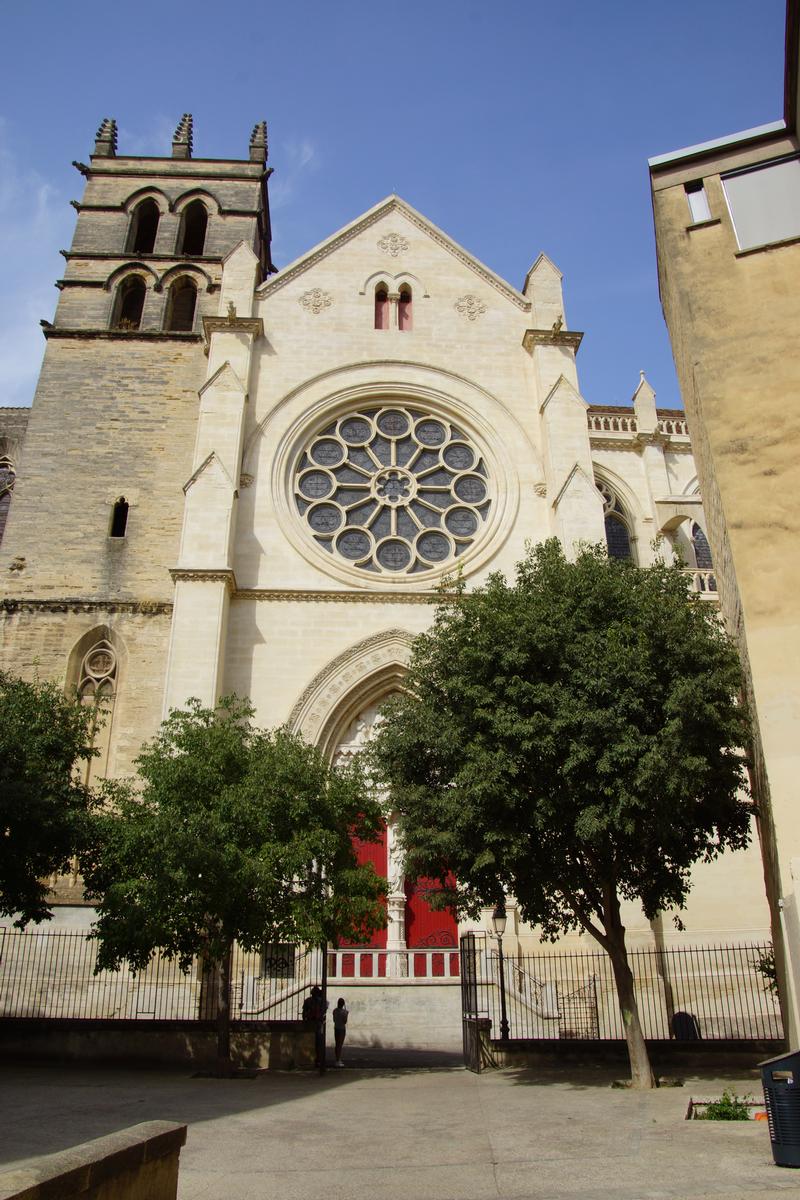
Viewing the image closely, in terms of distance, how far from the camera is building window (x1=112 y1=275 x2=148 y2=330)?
2531cm

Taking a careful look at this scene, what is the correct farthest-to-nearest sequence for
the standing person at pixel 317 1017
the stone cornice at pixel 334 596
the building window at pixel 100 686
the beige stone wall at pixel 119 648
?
1. the stone cornice at pixel 334 596
2. the beige stone wall at pixel 119 648
3. the building window at pixel 100 686
4. the standing person at pixel 317 1017

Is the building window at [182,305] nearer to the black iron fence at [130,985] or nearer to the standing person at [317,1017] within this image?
the black iron fence at [130,985]

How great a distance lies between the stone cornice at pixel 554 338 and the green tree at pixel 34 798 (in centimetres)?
1385

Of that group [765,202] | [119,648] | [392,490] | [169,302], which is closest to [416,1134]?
[765,202]

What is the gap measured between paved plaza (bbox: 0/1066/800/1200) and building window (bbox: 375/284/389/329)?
17.0 meters

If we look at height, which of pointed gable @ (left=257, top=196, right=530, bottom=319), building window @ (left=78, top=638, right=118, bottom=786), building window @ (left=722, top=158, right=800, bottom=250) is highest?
pointed gable @ (left=257, top=196, right=530, bottom=319)

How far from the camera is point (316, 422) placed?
21.1 meters

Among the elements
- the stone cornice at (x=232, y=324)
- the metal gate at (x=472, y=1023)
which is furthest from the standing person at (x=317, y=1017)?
the stone cornice at (x=232, y=324)

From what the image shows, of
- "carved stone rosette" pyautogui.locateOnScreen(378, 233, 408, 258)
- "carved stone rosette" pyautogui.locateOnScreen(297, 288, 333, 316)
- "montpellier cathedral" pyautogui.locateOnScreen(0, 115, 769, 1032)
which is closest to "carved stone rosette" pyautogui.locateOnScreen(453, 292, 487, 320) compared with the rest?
"montpellier cathedral" pyautogui.locateOnScreen(0, 115, 769, 1032)

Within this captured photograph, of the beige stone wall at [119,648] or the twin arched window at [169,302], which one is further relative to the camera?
the twin arched window at [169,302]

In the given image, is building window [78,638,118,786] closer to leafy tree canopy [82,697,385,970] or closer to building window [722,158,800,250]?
leafy tree canopy [82,697,385,970]

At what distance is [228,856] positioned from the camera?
11.7 meters

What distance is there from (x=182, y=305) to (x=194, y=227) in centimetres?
390

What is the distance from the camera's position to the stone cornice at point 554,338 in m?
21.6
